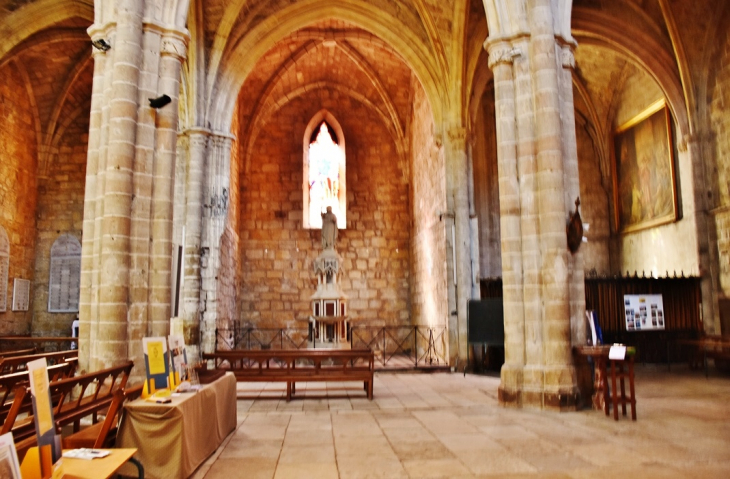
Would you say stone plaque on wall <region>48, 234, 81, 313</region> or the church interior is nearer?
the church interior

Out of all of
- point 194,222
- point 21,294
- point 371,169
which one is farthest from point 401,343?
point 21,294

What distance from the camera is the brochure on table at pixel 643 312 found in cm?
1299

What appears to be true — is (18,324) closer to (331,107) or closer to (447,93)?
(331,107)

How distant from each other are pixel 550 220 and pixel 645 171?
9.90 metres

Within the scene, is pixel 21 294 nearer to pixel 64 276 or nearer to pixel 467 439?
pixel 64 276

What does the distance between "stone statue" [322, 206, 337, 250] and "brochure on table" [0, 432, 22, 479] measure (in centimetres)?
1225

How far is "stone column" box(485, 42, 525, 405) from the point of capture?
305 inches

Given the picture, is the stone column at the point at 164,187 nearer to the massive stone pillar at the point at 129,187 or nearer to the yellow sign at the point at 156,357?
the massive stone pillar at the point at 129,187

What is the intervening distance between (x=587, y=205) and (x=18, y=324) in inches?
667

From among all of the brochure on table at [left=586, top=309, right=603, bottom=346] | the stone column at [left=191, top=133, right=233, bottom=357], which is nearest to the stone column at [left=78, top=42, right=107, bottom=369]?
the stone column at [left=191, top=133, right=233, bottom=357]

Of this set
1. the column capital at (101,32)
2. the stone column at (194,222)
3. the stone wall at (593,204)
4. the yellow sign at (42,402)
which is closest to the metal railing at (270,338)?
the stone column at (194,222)

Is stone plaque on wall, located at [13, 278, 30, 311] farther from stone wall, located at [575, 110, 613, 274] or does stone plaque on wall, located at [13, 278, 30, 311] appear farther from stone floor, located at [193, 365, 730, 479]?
stone wall, located at [575, 110, 613, 274]

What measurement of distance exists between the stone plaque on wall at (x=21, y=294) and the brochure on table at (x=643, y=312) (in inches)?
607

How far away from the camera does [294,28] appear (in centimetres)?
1391
